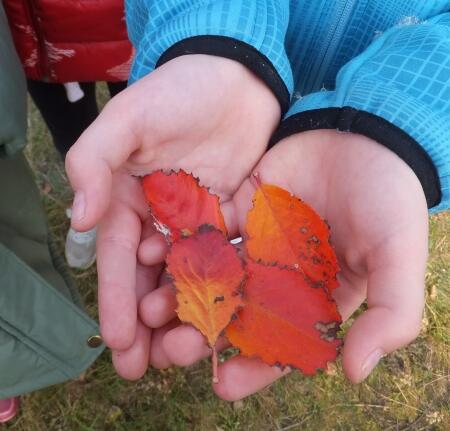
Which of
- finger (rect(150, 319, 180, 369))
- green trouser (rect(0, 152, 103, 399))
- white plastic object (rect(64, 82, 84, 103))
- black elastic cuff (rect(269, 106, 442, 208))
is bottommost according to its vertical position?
green trouser (rect(0, 152, 103, 399))

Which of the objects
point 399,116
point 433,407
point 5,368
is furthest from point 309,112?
point 433,407

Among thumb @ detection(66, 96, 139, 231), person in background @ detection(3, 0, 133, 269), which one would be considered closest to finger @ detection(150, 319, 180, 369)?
thumb @ detection(66, 96, 139, 231)

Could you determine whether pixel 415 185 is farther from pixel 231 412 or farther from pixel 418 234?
pixel 231 412

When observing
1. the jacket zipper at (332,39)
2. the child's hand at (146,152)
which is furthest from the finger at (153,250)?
the jacket zipper at (332,39)

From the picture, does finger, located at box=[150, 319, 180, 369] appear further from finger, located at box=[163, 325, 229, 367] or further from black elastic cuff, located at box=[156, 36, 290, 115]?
black elastic cuff, located at box=[156, 36, 290, 115]

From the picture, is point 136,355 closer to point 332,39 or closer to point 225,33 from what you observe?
point 225,33

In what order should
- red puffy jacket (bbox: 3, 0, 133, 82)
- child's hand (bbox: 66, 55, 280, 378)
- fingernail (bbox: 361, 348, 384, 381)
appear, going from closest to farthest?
1. fingernail (bbox: 361, 348, 384, 381)
2. child's hand (bbox: 66, 55, 280, 378)
3. red puffy jacket (bbox: 3, 0, 133, 82)

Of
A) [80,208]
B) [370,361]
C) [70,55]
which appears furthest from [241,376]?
[70,55]
